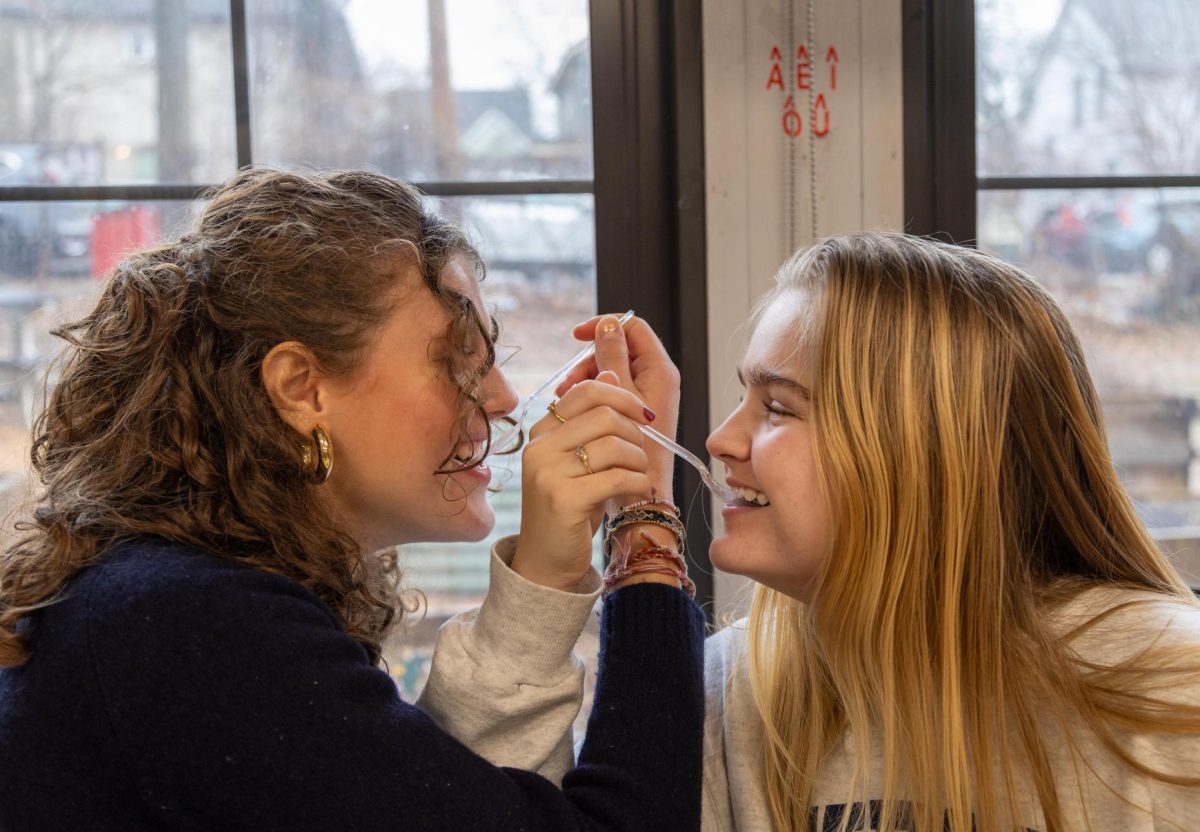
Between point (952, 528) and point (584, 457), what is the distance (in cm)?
34

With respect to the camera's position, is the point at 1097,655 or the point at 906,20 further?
the point at 906,20

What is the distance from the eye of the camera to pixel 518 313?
5.57 feet

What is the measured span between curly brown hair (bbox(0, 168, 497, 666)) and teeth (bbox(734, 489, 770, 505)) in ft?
0.92

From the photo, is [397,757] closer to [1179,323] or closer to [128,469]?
[128,469]

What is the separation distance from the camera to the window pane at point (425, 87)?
161 centimetres

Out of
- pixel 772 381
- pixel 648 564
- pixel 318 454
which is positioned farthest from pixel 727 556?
pixel 318 454

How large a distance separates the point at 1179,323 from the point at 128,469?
1514mm

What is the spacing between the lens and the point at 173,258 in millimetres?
1077

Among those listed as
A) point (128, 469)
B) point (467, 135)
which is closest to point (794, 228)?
point (467, 135)

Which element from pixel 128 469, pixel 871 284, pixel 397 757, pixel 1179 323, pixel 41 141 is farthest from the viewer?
pixel 1179 323

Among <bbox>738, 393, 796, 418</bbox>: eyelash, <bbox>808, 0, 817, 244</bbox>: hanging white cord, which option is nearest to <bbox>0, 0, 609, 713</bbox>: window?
<bbox>808, 0, 817, 244</bbox>: hanging white cord

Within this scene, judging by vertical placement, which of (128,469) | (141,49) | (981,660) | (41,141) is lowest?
(981,660)

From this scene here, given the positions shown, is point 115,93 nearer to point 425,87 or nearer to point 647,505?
point 425,87

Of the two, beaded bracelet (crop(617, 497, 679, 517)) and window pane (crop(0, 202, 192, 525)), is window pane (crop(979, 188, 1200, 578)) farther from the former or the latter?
window pane (crop(0, 202, 192, 525))
